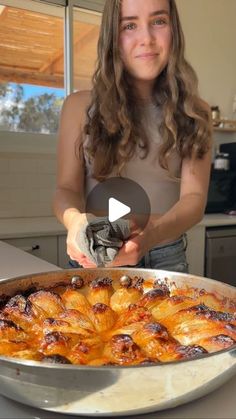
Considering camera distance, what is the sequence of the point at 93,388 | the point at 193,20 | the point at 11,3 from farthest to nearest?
the point at 193,20
the point at 11,3
the point at 93,388

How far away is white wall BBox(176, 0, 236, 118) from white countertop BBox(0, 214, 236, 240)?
3.63 feet

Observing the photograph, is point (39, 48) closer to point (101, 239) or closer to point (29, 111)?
point (29, 111)

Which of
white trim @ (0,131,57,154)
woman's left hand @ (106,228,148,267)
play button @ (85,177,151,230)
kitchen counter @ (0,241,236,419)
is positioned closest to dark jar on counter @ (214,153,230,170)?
white trim @ (0,131,57,154)

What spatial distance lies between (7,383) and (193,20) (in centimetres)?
318

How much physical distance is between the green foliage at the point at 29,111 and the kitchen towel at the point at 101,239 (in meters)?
2.07

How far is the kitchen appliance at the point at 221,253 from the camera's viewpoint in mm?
2520

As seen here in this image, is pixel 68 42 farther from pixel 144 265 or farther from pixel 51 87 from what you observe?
pixel 144 265

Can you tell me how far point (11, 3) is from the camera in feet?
8.28

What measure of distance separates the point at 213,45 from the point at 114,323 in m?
3.10

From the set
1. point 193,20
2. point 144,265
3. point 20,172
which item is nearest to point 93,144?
point 144,265

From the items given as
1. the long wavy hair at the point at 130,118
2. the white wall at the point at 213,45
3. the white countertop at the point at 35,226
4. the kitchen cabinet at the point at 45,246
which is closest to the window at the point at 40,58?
the white countertop at the point at 35,226

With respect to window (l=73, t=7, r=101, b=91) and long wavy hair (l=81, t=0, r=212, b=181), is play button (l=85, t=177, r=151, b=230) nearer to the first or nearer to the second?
long wavy hair (l=81, t=0, r=212, b=181)

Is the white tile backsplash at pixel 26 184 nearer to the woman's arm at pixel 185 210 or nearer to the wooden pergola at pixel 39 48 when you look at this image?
the wooden pergola at pixel 39 48

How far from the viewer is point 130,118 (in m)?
1.17
